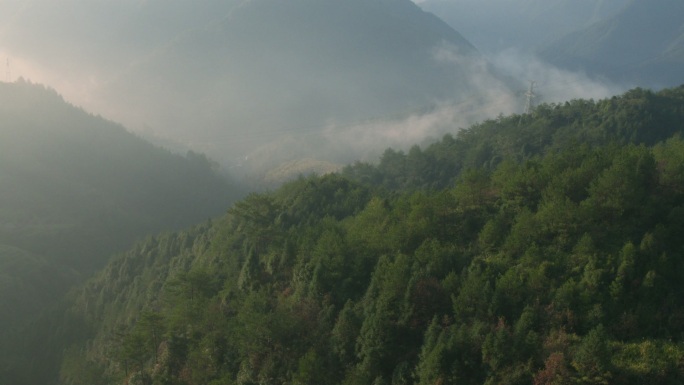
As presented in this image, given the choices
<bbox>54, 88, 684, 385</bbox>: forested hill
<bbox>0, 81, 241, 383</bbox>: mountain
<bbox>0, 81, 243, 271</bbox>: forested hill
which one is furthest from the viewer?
<bbox>0, 81, 243, 271</bbox>: forested hill

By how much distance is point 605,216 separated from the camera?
2950cm

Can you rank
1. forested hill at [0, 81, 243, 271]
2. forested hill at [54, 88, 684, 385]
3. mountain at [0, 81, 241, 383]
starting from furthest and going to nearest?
forested hill at [0, 81, 243, 271]
mountain at [0, 81, 241, 383]
forested hill at [54, 88, 684, 385]

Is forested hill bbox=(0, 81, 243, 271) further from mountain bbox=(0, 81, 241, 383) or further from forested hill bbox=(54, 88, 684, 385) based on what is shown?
forested hill bbox=(54, 88, 684, 385)

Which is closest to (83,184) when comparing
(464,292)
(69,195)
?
(69,195)

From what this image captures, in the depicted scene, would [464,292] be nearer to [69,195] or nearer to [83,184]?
[69,195]

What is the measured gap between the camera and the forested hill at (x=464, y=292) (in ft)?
78.2

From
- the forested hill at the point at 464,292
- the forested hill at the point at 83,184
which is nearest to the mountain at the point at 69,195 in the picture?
the forested hill at the point at 83,184

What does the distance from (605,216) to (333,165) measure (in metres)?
113

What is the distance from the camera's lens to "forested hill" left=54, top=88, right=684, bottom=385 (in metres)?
23.8

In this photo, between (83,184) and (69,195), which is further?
(83,184)

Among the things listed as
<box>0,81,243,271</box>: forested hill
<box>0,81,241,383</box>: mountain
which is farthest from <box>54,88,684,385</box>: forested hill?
<box>0,81,243,271</box>: forested hill

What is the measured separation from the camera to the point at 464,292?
88.7 ft

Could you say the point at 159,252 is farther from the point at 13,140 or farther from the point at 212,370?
the point at 13,140

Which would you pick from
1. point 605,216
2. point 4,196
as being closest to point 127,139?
point 4,196
